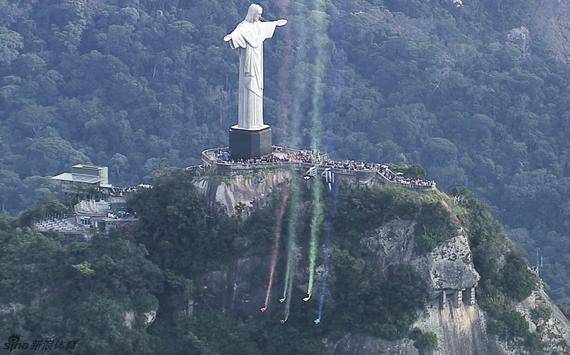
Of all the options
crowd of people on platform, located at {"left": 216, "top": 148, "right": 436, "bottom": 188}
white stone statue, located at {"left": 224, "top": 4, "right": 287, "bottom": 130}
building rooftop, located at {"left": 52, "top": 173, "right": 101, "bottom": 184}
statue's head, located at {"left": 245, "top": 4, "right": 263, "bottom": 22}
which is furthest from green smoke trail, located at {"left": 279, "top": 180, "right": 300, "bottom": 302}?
building rooftop, located at {"left": 52, "top": 173, "right": 101, "bottom": 184}

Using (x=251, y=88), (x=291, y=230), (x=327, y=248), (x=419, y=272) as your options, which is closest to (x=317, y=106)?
(x=251, y=88)

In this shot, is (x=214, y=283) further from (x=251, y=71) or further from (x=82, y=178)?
(x=82, y=178)

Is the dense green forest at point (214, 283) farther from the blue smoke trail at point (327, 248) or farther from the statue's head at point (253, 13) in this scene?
the statue's head at point (253, 13)

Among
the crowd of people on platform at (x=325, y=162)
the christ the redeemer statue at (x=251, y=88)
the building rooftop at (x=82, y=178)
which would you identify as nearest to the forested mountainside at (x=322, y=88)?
the building rooftop at (x=82, y=178)

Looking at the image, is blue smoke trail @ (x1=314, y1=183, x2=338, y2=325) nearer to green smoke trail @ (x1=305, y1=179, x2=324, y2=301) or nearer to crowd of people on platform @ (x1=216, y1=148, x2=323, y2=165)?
green smoke trail @ (x1=305, y1=179, x2=324, y2=301)

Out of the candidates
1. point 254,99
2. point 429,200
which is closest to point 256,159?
point 254,99

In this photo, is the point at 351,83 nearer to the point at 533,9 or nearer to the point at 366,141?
the point at 366,141
